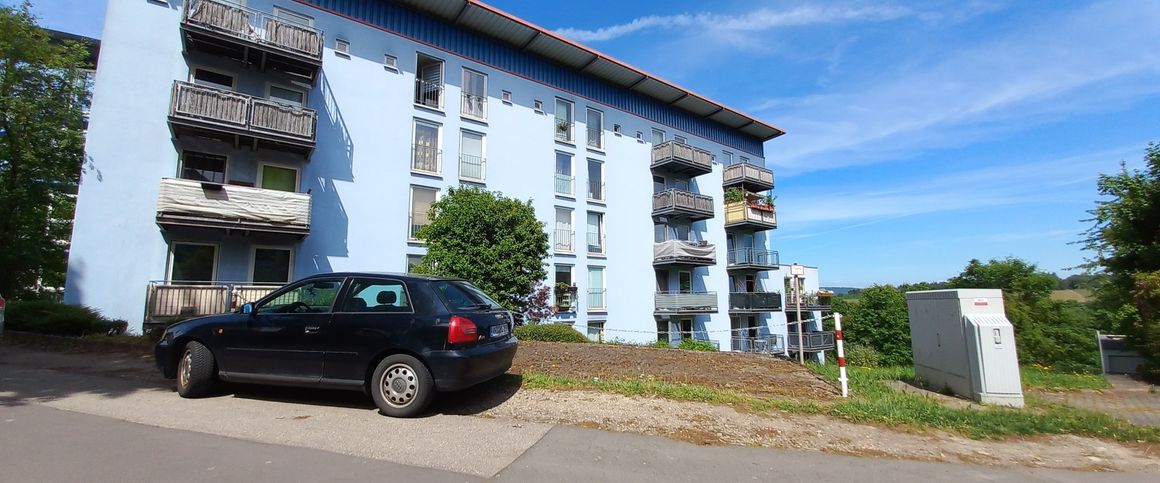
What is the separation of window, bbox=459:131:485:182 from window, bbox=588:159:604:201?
20.1 feet

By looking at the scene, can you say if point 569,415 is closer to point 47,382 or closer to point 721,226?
point 47,382

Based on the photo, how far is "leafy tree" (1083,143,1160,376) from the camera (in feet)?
34.6

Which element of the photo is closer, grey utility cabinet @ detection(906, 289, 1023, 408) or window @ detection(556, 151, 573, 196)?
grey utility cabinet @ detection(906, 289, 1023, 408)

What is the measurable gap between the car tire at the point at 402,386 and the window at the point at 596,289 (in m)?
18.6

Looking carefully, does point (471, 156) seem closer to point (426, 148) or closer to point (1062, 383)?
point (426, 148)

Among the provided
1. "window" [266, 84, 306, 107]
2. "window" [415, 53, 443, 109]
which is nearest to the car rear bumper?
"window" [266, 84, 306, 107]

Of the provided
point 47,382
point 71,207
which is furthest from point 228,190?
point 71,207

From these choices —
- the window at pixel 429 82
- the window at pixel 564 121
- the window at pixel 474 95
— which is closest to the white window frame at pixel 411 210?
the window at pixel 429 82

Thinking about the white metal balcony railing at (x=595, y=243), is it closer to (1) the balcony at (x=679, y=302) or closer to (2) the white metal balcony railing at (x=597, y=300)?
(2) the white metal balcony railing at (x=597, y=300)

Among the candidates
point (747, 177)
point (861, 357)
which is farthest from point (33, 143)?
point (861, 357)

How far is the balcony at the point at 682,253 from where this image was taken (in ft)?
85.1

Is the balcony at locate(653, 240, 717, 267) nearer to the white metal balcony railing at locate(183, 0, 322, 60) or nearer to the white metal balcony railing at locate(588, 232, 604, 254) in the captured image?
the white metal balcony railing at locate(588, 232, 604, 254)

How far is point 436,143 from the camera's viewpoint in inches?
797

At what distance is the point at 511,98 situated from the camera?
2262 cm
